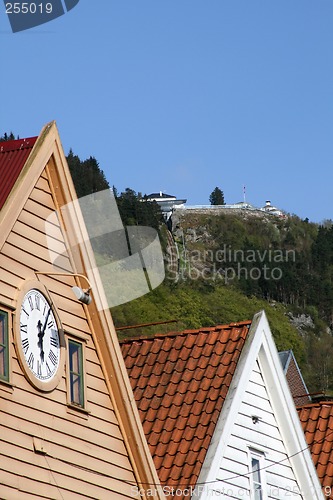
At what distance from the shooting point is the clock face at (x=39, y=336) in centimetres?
1786

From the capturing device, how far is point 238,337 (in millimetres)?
22125

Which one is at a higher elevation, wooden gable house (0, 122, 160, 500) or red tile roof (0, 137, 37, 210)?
red tile roof (0, 137, 37, 210)

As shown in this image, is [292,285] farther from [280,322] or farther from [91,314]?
[91,314]

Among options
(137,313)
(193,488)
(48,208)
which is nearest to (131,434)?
(193,488)

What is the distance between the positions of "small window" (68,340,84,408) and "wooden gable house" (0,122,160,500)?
1 cm

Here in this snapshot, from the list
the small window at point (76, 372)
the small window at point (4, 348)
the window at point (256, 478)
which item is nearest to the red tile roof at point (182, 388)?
the window at point (256, 478)

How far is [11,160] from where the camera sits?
18594 millimetres

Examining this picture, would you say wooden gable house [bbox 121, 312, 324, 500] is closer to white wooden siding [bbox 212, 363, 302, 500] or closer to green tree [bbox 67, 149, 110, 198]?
white wooden siding [bbox 212, 363, 302, 500]

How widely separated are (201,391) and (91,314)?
289 centimetres

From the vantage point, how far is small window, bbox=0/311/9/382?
57.0 feet

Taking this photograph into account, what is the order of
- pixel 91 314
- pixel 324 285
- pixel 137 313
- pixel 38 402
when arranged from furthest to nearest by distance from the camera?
pixel 324 285 < pixel 137 313 < pixel 91 314 < pixel 38 402

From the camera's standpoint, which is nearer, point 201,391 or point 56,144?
point 56,144

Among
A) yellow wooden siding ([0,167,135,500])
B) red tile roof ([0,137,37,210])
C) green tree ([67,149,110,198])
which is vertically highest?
green tree ([67,149,110,198])

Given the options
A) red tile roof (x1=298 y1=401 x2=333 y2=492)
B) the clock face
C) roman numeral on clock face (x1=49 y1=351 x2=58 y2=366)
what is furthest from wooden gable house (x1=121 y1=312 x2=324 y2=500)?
the clock face
